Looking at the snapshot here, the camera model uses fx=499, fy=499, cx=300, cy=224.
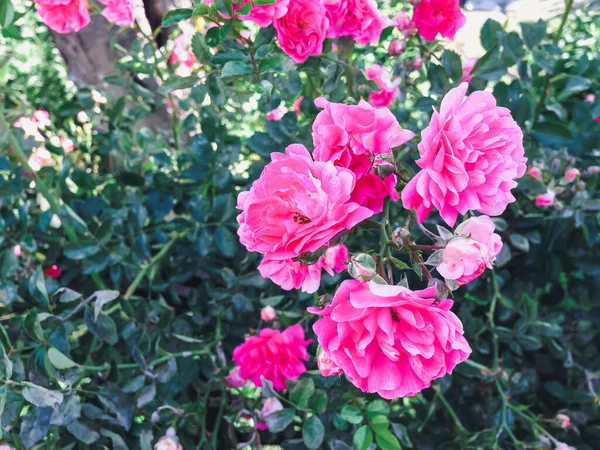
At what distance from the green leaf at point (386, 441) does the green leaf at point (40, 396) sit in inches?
16.8

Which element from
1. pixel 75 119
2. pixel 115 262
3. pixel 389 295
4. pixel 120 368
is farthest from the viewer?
pixel 75 119

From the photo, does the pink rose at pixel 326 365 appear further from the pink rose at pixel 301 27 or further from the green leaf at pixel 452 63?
the green leaf at pixel 452 63

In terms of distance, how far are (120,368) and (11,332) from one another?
10.0 inches

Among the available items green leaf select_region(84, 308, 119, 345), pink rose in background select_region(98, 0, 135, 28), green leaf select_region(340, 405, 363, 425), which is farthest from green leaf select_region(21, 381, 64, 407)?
pink rose in background select_region(98, 0, 135, 28)

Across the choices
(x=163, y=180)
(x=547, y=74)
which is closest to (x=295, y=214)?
(x=163, y=180)

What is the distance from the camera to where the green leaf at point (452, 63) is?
2.64ft

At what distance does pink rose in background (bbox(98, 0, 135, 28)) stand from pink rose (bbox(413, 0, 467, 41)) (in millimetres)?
474

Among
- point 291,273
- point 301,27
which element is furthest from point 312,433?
point 301,27

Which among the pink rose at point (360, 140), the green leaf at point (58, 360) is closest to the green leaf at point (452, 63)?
the pink rose at point (360, 140)

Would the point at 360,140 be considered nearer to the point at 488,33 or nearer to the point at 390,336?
the point at 390,336

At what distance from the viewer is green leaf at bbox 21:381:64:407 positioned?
2.00 feet

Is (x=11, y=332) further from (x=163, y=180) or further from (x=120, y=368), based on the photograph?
(x=163, y=180)

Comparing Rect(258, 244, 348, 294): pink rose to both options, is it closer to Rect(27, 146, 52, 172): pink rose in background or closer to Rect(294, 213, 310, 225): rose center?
Rect(294, 213, 310, 225): rose center

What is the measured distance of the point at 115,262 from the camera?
0.93 m
